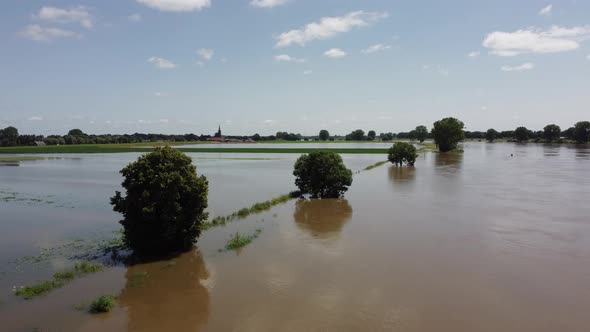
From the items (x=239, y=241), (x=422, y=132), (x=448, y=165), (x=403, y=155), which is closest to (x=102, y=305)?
(x=239, y=241)

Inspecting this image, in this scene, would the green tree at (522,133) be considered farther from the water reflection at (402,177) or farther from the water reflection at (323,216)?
the water reflection at (323,216)

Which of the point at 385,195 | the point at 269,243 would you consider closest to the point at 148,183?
the point at 269,243

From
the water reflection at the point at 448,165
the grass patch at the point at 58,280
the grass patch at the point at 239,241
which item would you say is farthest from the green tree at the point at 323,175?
the water reflection at the point at 448,165

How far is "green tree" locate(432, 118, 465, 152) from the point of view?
100188 mm

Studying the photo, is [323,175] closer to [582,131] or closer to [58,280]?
[58,280]

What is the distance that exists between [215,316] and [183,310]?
1281mm

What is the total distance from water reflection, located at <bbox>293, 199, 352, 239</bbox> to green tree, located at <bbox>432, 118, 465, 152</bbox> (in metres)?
78.3

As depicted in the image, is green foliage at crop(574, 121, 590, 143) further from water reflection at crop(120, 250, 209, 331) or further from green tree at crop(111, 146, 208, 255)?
water reflection at crop(120, 250, 209, 331)

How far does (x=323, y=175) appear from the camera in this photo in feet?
108

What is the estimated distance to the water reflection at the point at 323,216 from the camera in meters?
22.5

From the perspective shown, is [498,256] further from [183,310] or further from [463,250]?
[183,310]

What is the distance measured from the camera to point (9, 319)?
1176 centimetres

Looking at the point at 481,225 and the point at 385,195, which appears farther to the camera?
the point at 385,195

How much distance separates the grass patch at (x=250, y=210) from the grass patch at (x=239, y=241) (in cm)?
184
